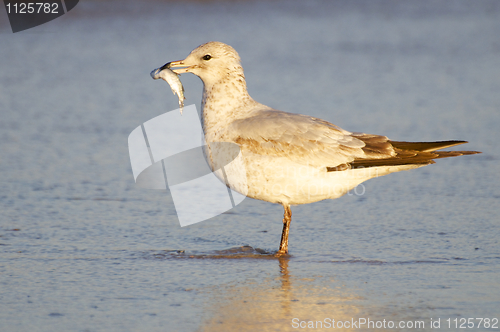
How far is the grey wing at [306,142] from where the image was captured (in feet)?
15.4

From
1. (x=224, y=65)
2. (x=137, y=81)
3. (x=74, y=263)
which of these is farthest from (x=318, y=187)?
(x=137, y=81)

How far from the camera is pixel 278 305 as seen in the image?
3.77m

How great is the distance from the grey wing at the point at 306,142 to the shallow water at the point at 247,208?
2.09ft

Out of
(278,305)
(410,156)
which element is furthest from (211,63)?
(278,305)

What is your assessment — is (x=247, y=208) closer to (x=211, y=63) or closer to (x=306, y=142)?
(x=306, y=142)

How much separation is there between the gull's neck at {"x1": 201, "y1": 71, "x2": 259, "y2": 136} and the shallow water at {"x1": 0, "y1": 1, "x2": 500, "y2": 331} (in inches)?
31.2

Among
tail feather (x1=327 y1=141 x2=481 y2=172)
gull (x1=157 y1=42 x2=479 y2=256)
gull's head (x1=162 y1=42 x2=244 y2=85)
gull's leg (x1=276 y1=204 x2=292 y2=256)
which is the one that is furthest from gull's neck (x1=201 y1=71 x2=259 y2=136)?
tail feather (x1=327 y1=141 x2=481 y2=172)

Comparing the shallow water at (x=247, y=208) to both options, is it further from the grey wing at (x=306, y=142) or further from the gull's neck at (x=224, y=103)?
the gull's neck at (x=224, y=103)

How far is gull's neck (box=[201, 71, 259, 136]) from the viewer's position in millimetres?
5117

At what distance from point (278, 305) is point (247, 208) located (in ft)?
6.22

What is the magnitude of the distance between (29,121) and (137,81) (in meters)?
2.00

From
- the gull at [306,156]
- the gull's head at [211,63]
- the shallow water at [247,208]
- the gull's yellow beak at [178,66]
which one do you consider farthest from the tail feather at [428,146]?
the gull's yellow beak at [178,66]

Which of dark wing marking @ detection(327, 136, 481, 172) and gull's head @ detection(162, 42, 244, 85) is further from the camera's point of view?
gull's head @ detection(162, 42, 244, 85)

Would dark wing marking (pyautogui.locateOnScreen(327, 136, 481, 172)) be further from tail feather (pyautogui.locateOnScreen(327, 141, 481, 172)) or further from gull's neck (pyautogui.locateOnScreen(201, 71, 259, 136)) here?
gull's neck (pyautogui.locateOnScreen(201, 71, 259, 136))
